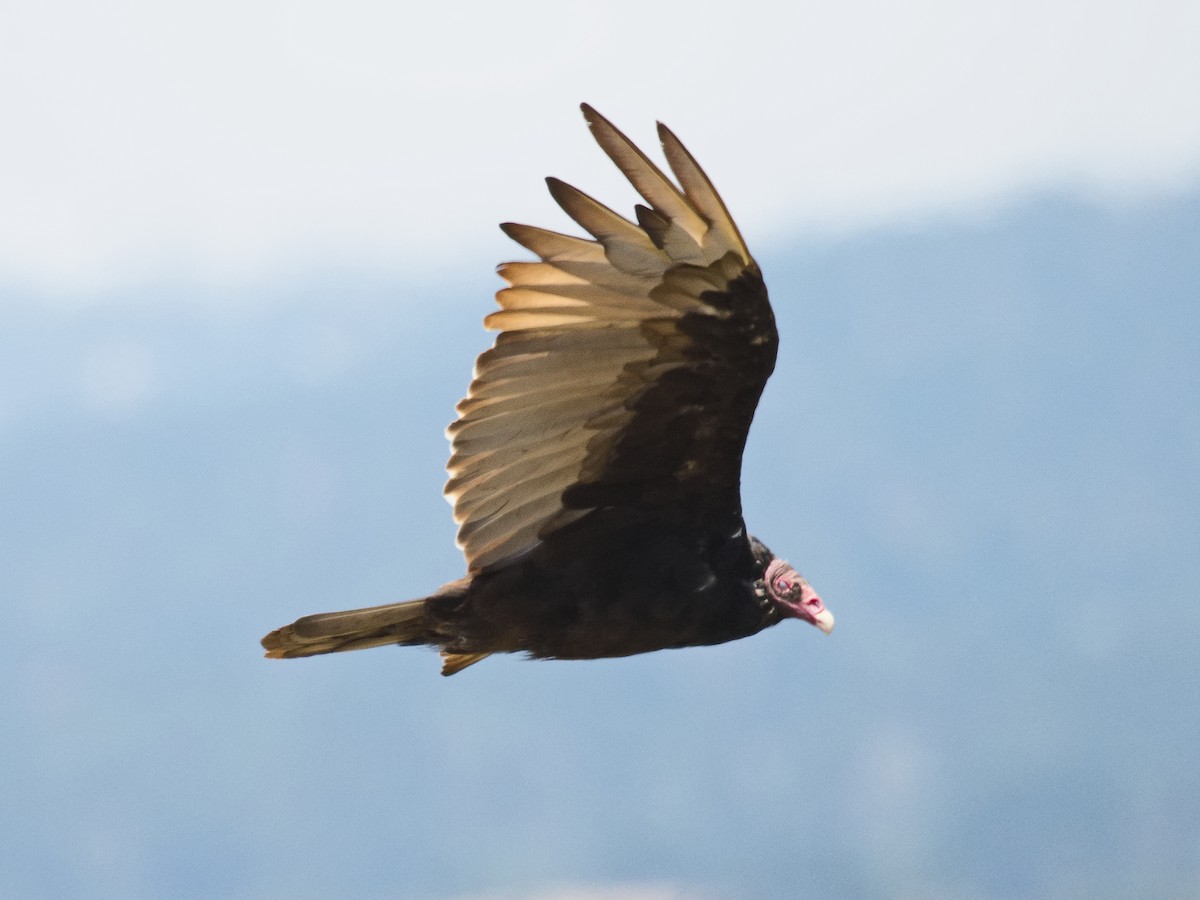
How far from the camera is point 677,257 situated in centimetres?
329

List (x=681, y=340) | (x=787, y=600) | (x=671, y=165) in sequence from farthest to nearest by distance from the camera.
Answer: (x=787, y=600) → (x=681, y=340) → (x=671, y=165)

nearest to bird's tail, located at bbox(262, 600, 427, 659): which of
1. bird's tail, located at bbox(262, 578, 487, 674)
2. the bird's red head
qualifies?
bird's tail, located at bbox(262, 578, 487, 674)

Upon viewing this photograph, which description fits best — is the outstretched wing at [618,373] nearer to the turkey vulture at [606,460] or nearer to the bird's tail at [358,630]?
the turkey vulture at [606,460]

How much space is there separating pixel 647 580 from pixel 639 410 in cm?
35

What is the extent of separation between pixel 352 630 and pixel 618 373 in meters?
0.75

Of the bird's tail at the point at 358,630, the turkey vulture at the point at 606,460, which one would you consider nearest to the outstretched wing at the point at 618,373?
the turkey vulture at the point at 606,460

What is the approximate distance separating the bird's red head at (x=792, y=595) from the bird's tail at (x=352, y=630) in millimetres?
746

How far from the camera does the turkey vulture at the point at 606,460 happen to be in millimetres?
3328

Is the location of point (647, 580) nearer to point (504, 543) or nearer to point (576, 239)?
point (504, 543)

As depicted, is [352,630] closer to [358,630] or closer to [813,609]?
[358,630]

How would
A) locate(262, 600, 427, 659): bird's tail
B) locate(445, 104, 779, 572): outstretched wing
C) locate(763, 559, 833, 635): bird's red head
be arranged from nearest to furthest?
locate(445, 104, 779, 572): outstretched wing, locate(262, 600, 427, 659): bird's tail, locate(763, 559, 833, 635): bird's red head

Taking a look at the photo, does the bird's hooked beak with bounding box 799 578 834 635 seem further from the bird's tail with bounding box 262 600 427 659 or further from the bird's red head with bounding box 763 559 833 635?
the bird's tail with bounding box 262 600 427 659

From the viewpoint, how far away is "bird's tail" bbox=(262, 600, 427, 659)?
3527 millimetres

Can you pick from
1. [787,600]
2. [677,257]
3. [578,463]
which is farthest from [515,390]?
[787,600]
